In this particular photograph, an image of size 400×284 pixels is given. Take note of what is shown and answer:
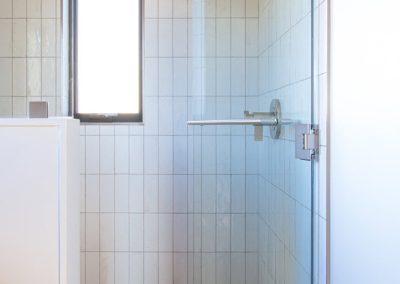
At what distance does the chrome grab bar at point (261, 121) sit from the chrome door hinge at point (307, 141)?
0.15 metres

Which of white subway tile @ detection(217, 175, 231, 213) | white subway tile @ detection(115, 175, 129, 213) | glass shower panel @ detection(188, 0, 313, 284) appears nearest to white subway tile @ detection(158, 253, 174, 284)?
glass shower panel @ detection(188, 0, 313, 284)

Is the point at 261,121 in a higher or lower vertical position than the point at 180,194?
higher

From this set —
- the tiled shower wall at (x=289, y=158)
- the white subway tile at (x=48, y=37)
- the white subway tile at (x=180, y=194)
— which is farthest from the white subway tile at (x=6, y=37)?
the tiled shower wall at (x=289, y=158)

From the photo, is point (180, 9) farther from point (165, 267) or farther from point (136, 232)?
point (165, 267)

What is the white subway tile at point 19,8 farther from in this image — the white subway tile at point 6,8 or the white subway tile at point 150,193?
the white subway tile at point 150,193

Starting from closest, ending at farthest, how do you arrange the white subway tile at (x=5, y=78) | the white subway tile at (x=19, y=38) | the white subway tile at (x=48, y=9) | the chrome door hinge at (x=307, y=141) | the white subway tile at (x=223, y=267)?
the chrome door hinge at (x=307, y=141), the white subway tile at (x=5, y=78), the white subway tile at (x=19, y=38), the white subway tile at (x=48, y=9), the white subway tile at (x=223, y=267)

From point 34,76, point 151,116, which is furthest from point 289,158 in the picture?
point 34,76

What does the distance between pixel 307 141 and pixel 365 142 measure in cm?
34

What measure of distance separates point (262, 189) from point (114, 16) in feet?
4.27

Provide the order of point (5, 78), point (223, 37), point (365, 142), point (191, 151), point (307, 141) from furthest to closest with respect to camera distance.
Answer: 1. point (191, 151)
2. point (223, 37)
3. point (5, 78)
4. point (307, 141)
5. point (365, 142)

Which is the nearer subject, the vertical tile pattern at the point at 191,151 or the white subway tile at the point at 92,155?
the vertical tile pattern at the point at 191,151

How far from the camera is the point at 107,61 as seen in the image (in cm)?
222

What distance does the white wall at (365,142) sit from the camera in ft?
2.46

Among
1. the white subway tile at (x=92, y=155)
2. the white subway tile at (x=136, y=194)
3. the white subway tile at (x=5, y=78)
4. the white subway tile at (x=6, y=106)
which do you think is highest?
the white subway tile at (x=5, y=78)
